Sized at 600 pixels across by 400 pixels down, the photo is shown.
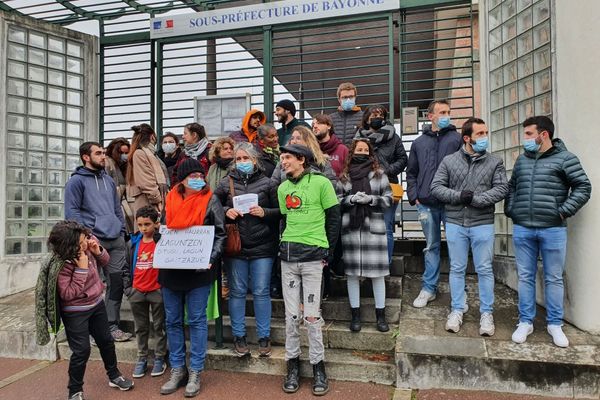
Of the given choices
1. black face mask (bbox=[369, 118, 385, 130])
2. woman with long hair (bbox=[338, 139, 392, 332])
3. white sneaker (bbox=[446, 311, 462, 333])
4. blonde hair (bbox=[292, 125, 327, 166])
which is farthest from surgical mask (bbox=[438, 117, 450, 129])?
white sneaker (bbox=[446, 311, 462, 333])

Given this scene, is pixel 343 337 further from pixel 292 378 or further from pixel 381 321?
pixel 292 378

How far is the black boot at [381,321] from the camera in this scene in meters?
4.20

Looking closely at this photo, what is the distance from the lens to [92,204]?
457cm

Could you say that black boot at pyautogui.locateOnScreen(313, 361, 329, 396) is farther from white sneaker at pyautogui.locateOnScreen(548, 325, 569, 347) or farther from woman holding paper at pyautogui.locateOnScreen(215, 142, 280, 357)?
white sneaker at pyautogui.locateOnScreen(548, 325, 569, 347)

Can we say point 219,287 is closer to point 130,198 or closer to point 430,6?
point 130,198

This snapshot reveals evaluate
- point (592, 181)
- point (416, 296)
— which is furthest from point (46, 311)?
point (592, 181)

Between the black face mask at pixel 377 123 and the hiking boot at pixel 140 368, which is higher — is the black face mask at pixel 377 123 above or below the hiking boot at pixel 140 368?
above

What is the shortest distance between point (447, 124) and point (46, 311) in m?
4.02

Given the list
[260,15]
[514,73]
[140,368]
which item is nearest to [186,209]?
[140,368]

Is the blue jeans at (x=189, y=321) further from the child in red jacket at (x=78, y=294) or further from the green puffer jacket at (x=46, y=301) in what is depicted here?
the green puffer jacket at (x=46, y=301)

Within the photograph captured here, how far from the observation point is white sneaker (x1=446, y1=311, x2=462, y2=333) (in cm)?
399

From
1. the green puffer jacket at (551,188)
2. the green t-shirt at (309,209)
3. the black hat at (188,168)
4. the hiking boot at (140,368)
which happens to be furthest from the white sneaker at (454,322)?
the hiking boot at (140,368)

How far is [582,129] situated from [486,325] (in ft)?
6.33

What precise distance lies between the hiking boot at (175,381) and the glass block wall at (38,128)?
398 centimetres
